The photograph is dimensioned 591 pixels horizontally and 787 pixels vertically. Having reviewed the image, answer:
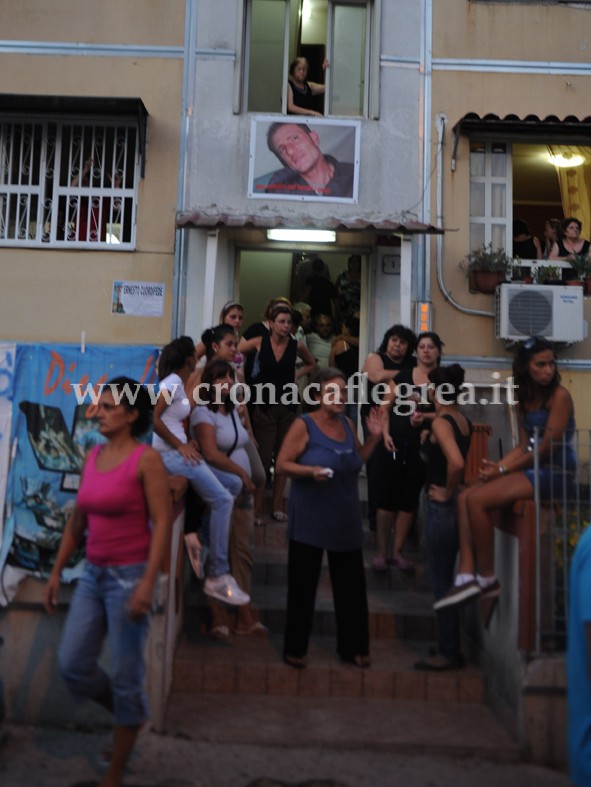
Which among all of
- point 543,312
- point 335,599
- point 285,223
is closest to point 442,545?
point 335,599

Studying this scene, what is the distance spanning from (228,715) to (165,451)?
1.80 metres

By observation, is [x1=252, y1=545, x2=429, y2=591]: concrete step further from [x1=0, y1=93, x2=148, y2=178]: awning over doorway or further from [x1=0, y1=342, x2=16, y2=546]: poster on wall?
[x1=0, y1=93, x2=148, y2=178]: awning over doorway

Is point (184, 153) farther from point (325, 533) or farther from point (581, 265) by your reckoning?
point (325, 533)

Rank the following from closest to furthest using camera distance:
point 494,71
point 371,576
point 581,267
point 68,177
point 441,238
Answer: point 371,576 → point 581,267 → point 441,238 → point 68,177 → point 494,71

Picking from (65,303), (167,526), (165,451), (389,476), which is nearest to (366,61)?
(65,303)

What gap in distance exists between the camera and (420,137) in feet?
32.6

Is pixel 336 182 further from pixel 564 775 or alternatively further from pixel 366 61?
pixel 564 775

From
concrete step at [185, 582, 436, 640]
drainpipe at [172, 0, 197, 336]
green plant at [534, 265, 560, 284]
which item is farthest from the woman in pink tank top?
green plant at [534, 265, 560, 284]

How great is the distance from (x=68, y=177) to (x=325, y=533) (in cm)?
591

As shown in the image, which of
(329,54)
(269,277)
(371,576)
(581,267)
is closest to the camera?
(371,576)

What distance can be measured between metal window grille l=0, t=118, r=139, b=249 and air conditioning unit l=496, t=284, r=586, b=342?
164 inches

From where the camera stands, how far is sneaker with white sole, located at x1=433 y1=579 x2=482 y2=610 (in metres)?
5.42

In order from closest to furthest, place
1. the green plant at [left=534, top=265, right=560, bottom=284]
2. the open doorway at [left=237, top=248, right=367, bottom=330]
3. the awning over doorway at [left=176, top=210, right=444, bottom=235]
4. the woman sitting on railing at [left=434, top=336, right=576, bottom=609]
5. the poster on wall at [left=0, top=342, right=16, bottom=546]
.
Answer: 1. the woman sitting on railing at [left=434, top=336, right=576, bottom=609]
2. the poster on wall at [left=0, top=342, right=16, bottom=546]
3. the awning over doorway at [left=176, top=210, right=444, bottom=235]
4. the green plant at [left=534, top=265, right=560, bottom=284]
5. the open doorway at [left=237, top=248, right=367, bottom=330]

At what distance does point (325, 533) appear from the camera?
19.1ft
